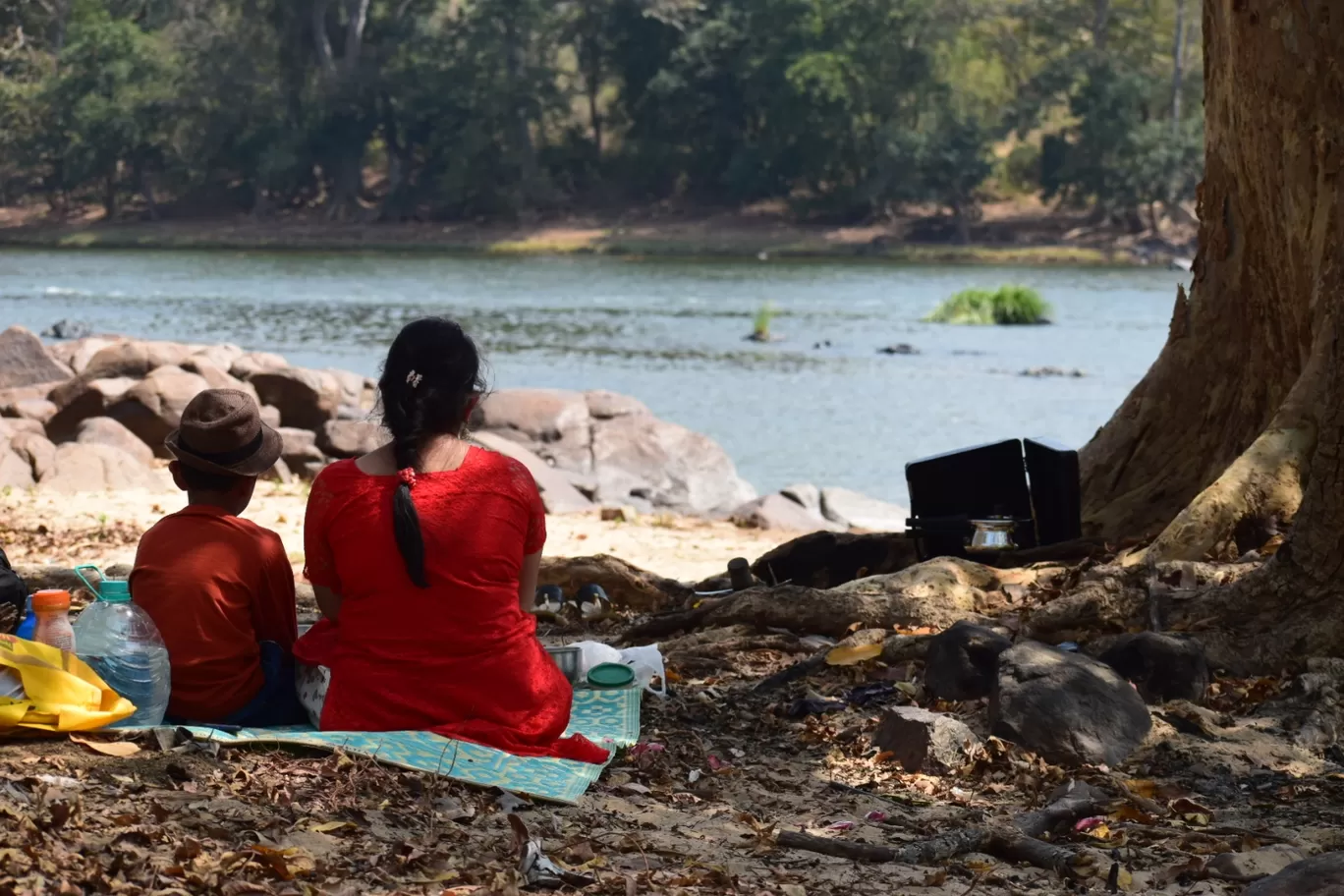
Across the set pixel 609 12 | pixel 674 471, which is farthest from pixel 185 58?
pixel 674 471

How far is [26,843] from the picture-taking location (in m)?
3.12

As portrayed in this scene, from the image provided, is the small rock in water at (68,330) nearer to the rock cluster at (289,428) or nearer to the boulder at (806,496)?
the rock cluster at (289,428)

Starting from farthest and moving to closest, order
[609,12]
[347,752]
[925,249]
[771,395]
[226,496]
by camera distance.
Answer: [609,12]
[925,249]
[771,395]
[226,496]
[347,752]

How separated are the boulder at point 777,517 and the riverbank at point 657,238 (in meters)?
42.6

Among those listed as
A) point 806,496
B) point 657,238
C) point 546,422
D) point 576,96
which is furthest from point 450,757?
point 576,96

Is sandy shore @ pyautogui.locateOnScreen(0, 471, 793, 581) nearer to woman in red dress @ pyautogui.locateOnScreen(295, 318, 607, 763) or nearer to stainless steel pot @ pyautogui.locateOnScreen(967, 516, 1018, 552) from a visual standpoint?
stainless steel pot @ pyautogui.locateOnScreen(967, 516, 1018, 552)

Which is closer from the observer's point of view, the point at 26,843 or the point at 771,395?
the point at 26,843

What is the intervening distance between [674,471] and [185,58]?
2177 inches

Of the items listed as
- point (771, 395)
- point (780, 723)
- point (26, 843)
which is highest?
point (26, 843)

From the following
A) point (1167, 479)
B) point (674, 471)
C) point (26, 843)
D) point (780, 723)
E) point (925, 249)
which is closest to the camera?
point (26, 843)

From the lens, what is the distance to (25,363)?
17.1 m

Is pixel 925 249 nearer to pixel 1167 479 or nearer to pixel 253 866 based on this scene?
pixel 1167 479

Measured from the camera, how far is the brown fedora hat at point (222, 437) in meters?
4.20

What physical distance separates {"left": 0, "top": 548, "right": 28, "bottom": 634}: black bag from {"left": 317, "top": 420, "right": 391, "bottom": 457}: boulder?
30.5 ft
